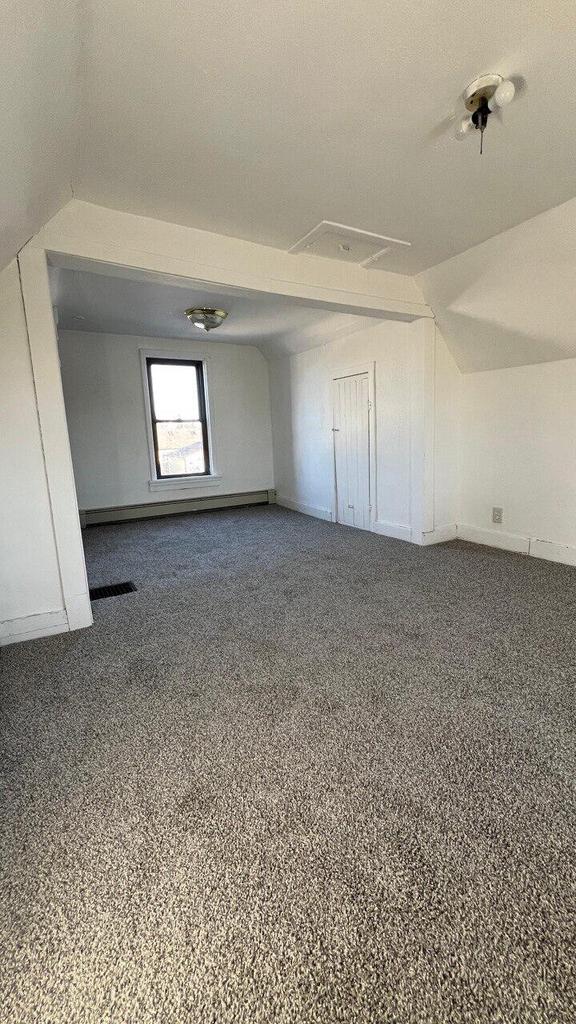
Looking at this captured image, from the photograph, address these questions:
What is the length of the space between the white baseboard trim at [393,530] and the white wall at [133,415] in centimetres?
259

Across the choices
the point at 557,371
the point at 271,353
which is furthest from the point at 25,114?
the point at 271,353

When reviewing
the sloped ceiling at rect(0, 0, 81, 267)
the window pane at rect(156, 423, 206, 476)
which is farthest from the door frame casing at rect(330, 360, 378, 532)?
the sloped ceiling at rect(0, 0, 81, 267)

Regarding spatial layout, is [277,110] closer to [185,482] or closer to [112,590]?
[112,590]

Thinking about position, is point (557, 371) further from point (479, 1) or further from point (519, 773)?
point (519, 773)

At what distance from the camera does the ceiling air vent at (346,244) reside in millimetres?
2609

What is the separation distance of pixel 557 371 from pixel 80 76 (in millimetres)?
3507

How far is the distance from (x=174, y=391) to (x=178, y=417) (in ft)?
1.21

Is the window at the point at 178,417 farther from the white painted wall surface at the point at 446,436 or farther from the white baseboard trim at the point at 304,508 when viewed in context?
the white painted wall surface at the point at 446,436

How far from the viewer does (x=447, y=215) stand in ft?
8.25

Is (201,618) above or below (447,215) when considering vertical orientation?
below

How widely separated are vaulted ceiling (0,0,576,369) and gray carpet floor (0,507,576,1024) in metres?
2.16

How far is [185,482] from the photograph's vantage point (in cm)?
601

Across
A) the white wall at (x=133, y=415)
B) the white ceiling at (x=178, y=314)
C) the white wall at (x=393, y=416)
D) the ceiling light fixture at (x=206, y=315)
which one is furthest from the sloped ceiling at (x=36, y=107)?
the white wall at (x=133, y=415)

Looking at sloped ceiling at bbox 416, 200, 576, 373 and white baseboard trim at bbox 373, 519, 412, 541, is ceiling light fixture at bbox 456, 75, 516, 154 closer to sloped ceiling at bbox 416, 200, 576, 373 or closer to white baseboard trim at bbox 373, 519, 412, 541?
sloped ceiling at bbox 416, 200, 576, 373
